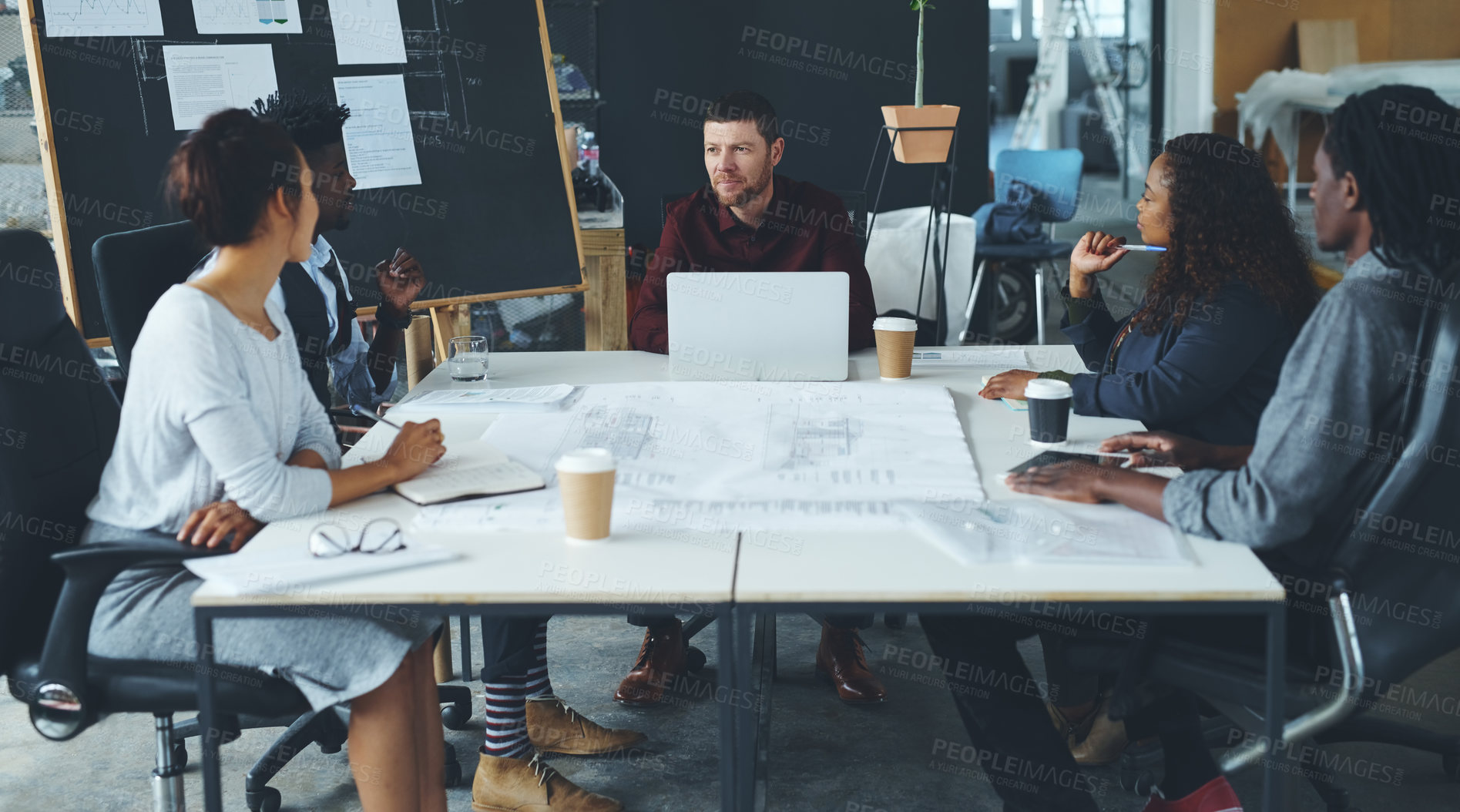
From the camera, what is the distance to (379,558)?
1.39 meters

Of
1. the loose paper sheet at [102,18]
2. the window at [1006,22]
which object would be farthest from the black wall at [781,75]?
the window at [1006,22]

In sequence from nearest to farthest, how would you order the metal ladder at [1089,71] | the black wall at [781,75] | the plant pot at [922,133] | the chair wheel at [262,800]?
1. the chair wheel at [262,800]
2. the plant pot at [922,133]
3. the black wall at [781,75]
4. the metal ladder at [1089,71]

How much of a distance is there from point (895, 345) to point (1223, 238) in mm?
597

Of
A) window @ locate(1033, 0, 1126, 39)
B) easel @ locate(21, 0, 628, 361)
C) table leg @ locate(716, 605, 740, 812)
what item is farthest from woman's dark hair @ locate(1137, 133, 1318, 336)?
window @ locate(1033, 0, 1126, 39)

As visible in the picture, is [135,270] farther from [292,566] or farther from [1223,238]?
[1223,238]

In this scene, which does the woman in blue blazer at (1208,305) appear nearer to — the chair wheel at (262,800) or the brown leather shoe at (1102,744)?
the brown leather shoe at (1102,744)

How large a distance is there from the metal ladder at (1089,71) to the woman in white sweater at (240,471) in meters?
9.37

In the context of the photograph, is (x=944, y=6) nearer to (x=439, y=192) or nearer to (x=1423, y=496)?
(x=439, y=192)

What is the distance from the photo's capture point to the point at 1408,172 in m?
1.42

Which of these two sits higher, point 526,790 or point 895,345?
point 895,345

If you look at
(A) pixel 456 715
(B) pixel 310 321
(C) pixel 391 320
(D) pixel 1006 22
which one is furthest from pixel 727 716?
(D) pixel 1006 22

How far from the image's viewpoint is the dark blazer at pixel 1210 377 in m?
1.93

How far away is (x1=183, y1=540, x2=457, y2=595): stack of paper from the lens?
1.33 metres

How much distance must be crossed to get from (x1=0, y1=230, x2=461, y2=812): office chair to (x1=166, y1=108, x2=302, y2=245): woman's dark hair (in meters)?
0.31
